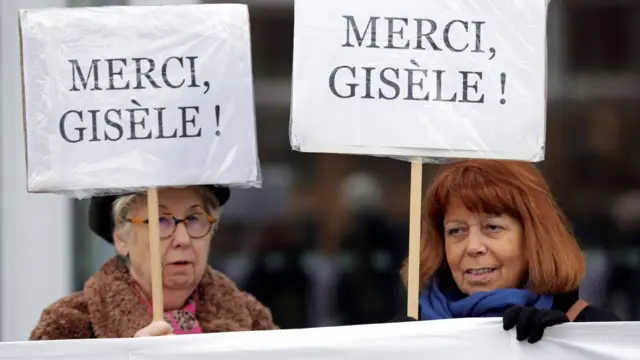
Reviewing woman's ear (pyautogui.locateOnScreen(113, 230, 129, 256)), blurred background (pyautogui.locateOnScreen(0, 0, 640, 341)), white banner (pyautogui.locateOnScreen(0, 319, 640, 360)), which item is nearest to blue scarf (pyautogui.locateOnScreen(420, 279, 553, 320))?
white banner (pyautogui.locateOnScreen(0, 319, 640, 360))

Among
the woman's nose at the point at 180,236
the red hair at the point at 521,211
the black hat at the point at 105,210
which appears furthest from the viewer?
the black hat at the point at 105,210

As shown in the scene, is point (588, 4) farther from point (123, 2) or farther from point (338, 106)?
point (338, 106)

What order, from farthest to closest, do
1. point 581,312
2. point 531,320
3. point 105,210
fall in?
point 105,210 < point 581,312 < point 531,320

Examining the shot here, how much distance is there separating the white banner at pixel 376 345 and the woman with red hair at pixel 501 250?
111mm

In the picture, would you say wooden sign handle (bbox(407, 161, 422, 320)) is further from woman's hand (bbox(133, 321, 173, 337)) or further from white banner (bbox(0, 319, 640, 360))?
woman's hand (bbox(133, 321, 173, 337))

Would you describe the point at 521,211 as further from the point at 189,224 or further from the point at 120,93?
the point at 120,93

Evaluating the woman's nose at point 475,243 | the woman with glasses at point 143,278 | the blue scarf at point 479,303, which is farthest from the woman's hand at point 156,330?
the woman's nose at point 475,243

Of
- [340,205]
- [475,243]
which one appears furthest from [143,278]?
[340,205]

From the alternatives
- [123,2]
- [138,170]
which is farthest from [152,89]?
[123,2]

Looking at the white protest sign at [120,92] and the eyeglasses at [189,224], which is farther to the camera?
the eyeglasses at [189,224]

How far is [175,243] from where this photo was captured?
10.3 ft

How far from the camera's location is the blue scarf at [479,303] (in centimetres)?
292

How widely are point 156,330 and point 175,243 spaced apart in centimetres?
30

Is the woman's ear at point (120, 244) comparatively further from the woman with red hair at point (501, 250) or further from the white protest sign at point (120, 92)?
the woman with red hair at point (501, 250)
